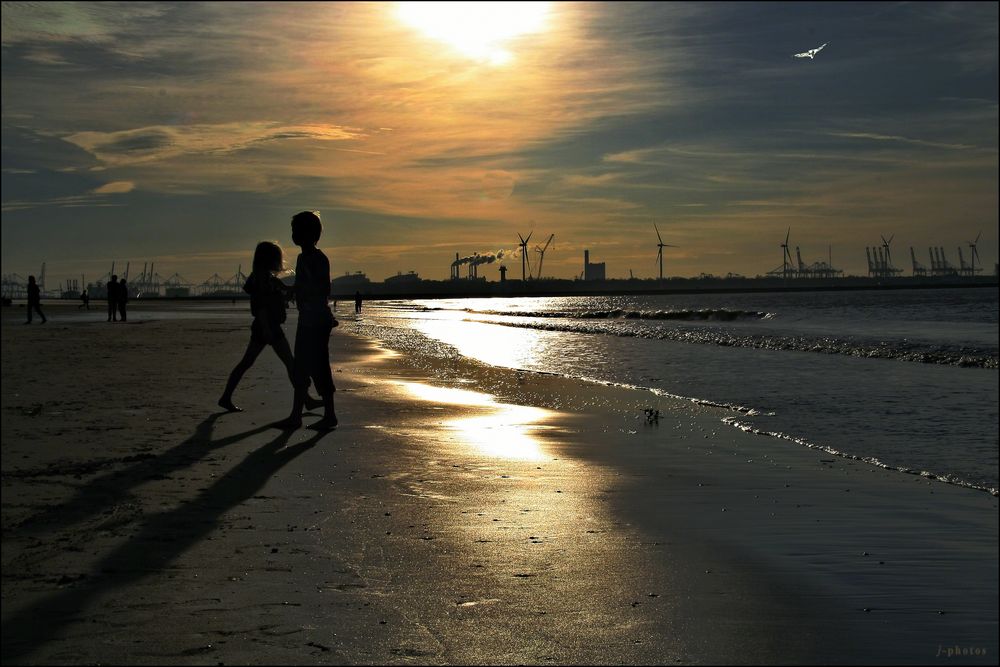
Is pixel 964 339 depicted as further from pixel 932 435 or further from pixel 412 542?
pixel 412 542

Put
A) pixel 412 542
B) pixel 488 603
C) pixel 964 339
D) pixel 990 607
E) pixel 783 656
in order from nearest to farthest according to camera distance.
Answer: pixel 783 656, pixel 488 603, pixel 990 607, pixel 412 542, pixel 964 339

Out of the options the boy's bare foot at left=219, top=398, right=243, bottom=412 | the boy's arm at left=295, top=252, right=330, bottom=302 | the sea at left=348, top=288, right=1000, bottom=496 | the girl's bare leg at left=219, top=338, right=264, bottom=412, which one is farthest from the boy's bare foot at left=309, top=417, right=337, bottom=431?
the sea at left=348, top=288, right=1000, bottom=496

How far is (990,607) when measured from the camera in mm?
4246

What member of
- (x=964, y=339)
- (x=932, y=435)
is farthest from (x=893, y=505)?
(x=964, y=339)

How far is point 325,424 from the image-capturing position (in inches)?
364

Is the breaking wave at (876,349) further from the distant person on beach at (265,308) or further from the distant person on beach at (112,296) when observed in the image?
the distant person on beach at (112,296)

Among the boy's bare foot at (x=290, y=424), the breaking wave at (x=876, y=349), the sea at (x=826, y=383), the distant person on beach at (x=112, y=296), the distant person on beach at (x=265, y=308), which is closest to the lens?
the boy's bare foot at (x=290, y=424)

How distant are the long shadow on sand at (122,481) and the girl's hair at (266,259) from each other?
7.54 feet

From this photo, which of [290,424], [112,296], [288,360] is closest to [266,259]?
[288,360]

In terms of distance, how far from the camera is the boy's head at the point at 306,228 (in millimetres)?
9398

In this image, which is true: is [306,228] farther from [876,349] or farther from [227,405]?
[876,349]

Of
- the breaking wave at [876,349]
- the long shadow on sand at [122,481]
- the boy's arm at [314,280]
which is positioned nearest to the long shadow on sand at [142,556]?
the long shadow on sand at [122,481]

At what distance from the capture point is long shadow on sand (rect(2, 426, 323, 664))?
357 cm

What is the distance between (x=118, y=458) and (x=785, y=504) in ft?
16.8
